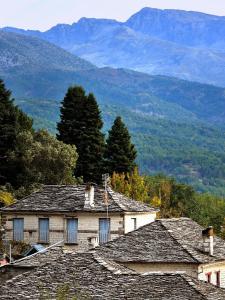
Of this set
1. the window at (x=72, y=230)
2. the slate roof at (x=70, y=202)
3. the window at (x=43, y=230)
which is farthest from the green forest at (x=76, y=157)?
the window at (x=72, y=230)

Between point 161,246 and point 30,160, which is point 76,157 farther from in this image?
point 161,246

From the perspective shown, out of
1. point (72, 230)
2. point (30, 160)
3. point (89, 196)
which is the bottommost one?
point (72, 230)

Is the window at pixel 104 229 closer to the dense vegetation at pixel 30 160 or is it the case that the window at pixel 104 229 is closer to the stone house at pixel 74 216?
the stone house at pixel 74 216

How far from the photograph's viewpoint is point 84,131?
98.6 metres

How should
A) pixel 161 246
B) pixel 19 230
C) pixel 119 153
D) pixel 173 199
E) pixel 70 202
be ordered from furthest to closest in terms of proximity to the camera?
pixel 173 199, pixel 119 153, pixel 19 230, pixel 70 202, pixel 161 246

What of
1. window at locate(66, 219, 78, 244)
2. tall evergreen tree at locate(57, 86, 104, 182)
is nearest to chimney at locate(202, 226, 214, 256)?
window at locate(66, 219, 78, 244)

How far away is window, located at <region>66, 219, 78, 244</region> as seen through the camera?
59.9 meters

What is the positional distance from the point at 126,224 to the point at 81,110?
4290cm

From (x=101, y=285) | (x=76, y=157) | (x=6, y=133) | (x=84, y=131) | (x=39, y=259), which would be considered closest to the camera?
(x=101, y=285)

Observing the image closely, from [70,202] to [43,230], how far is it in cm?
238

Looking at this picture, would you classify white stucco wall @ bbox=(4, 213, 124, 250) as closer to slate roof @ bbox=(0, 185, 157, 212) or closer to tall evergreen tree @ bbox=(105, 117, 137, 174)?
slate roof @ bbox=(0, 185, 157, 212)

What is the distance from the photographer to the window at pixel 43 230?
61.3 metres

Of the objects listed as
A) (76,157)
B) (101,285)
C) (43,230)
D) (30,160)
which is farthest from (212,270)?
(76,157)

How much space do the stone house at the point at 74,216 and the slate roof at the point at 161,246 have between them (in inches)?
411
